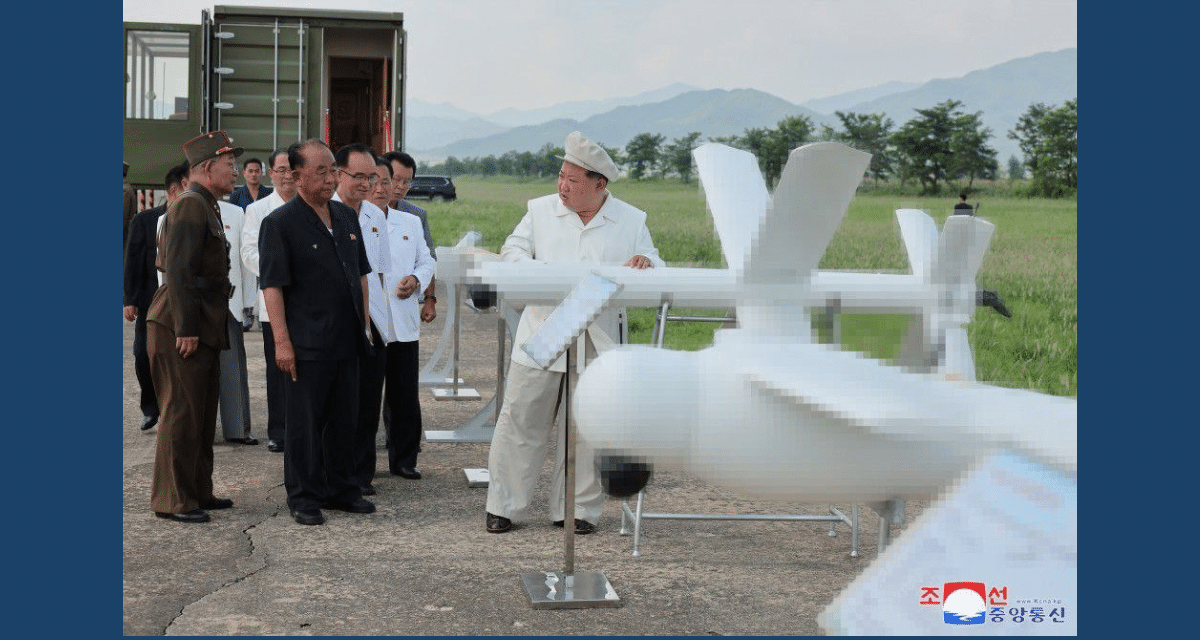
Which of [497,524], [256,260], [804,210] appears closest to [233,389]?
[256,260]

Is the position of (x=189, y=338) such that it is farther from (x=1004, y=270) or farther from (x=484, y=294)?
(x=1004, y=270)

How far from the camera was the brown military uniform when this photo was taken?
4137mm

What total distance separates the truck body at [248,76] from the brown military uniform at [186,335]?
4988 millimetres

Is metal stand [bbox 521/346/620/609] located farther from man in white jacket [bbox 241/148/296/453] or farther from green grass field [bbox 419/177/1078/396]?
man in white jacket [bbox 241/148/296/453]

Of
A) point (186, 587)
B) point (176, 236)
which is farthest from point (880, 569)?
point (176, 236)

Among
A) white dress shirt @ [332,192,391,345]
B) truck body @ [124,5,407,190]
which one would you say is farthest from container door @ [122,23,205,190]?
white dress shirt @ [332,192,391,345]

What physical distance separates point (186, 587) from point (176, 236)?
139cm

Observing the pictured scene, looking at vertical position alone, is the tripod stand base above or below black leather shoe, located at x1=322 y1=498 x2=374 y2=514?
below

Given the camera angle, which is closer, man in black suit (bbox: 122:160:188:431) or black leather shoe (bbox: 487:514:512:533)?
black leather shoe (bbox: 487:514:512:533)

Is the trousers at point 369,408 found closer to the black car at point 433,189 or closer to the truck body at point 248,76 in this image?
the black car at point 433,189

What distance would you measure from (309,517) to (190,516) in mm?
455

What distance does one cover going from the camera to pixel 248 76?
9344mm

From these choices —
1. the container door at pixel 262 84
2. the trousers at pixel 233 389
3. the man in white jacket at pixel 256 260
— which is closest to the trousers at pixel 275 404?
the man in white jacket at pixel 256 260

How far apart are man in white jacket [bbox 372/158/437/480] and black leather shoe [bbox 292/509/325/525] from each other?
866mm
